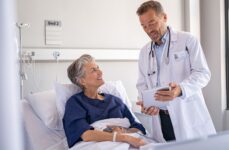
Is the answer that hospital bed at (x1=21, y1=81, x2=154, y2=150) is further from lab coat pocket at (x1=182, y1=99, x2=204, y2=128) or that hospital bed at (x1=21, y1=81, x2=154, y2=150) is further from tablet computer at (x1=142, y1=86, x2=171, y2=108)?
lab coat pocket at (x1=182, y1=99, x2=204, y2=128)

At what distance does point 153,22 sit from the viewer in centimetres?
167

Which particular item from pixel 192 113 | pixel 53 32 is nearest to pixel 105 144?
pixel 192 113

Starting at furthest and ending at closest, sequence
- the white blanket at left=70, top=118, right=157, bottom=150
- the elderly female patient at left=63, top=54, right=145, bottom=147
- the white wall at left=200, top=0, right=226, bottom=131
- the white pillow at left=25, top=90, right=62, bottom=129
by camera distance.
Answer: the white wall at left=200, top=0, right=226, bottom=131 → the white pillow at left=25, top=90, right=62, bottom=129 → the elderly female patient at left=63, top=54, right=145, bottom=147 → the white blanket at left=70, top=118, right=157, bottom=150

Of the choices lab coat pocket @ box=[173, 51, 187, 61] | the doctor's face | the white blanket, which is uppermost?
the doctor's face

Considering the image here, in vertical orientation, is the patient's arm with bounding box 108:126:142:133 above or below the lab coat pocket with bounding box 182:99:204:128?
below

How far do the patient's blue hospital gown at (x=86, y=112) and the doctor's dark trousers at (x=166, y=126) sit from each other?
0.44ft

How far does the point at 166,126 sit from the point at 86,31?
1.14m

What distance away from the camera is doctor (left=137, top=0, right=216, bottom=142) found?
1683 mm

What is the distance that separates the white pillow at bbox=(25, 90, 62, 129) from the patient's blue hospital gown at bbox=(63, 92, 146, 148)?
0.15 m

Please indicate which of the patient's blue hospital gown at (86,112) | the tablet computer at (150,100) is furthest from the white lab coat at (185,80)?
the patient's blue hospital gown at (86,112)

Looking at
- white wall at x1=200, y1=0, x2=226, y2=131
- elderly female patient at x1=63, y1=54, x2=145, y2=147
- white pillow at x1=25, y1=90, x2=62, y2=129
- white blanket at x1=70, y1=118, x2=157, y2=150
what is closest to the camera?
white blanket at x1=70, y1=118, x2=157, y2=150

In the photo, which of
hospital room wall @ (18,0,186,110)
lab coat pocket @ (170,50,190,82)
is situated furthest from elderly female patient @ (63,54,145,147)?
hospital room wall @ (18,0,186,110)

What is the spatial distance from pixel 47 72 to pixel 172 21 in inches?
56.2

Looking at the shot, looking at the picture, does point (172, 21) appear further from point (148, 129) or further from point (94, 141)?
point (94, 141)
